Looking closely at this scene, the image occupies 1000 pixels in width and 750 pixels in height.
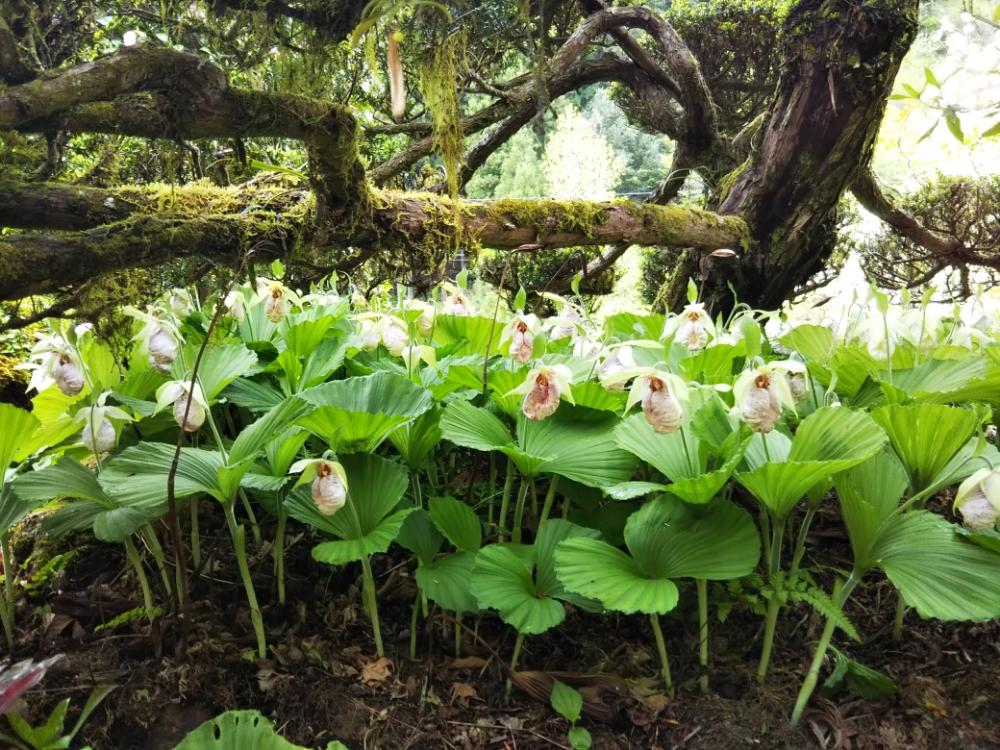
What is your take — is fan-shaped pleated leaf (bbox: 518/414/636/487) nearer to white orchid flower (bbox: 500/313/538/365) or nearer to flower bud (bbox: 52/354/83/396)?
white orchid flower (bbox: 500/313/538/365)

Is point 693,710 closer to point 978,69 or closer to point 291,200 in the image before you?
point 978,69

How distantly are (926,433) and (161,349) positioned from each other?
48.4 inches

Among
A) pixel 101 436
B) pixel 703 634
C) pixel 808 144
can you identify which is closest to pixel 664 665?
pixel 703 634

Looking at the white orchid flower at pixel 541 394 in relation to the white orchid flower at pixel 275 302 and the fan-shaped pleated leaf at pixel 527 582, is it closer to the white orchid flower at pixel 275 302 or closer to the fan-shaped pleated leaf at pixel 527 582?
the fan-shaped pleated leaf at pixel 527 582

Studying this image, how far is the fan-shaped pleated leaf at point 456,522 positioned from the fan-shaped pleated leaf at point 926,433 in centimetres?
61

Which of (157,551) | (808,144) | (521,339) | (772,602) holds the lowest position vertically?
(157,551)

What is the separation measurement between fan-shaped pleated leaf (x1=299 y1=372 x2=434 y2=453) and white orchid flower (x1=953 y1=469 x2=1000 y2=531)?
28.0 inches

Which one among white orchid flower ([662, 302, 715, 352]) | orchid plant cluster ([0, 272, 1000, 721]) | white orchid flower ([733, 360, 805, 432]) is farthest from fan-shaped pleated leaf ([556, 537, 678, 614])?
white orchid flower ([662, 302, 715, 352])

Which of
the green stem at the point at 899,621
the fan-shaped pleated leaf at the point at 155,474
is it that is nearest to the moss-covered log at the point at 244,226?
the fan-shaped pleated leaf at the point at 155,474

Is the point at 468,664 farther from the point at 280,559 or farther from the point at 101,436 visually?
the point at 101,436

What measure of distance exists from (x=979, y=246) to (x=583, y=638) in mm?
4339

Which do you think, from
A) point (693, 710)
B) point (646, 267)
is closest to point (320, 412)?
point (693, 710)

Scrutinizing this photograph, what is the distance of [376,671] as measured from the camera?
0.92 meters

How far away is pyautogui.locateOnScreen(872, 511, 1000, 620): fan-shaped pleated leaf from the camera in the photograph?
27.5 inches
